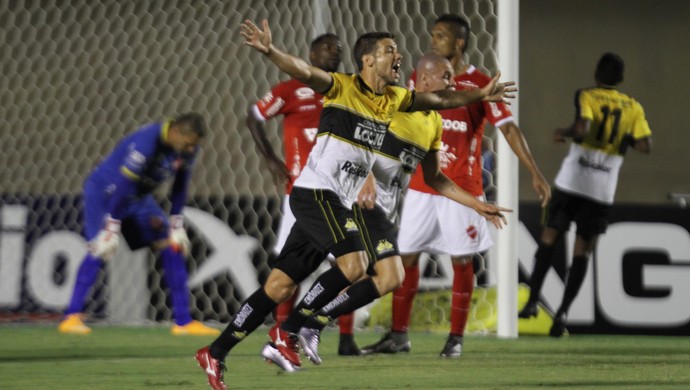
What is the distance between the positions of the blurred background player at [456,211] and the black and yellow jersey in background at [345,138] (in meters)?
1.57

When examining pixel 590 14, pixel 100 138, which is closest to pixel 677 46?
pixel 590 14

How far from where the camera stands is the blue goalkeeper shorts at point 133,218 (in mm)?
8453

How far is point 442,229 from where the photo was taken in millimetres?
7160

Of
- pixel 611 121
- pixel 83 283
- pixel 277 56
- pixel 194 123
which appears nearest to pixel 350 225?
pixel 277 56

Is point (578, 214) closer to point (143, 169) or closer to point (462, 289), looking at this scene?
point (462, 289)

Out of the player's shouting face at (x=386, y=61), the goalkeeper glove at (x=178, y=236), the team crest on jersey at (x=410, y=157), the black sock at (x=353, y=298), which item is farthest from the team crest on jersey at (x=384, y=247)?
the goalkeeper glove at (x=178, y=236)

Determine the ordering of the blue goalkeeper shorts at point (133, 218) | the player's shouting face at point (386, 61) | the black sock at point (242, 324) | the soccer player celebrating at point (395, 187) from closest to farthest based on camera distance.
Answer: the black sock at point (242, 324) → the player's shouting face at point (386, 61) → the soccer player celebrating at point (395, 187) → the blue goalkeeper shorts at point (133, 218)

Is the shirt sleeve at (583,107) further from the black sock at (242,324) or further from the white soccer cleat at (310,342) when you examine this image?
the black sock at (242,324)

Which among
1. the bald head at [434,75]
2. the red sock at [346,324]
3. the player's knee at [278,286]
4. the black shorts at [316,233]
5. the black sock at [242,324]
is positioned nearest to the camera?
the black sock at [242,324]

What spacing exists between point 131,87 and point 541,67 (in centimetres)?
520

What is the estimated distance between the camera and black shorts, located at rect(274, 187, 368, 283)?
533cm

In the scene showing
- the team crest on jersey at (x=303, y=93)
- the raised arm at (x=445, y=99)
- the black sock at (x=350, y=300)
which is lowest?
the black sock at (x=350, y=300)

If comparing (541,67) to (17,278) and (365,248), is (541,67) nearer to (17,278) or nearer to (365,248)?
(17,278)

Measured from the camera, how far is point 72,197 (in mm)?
10016
